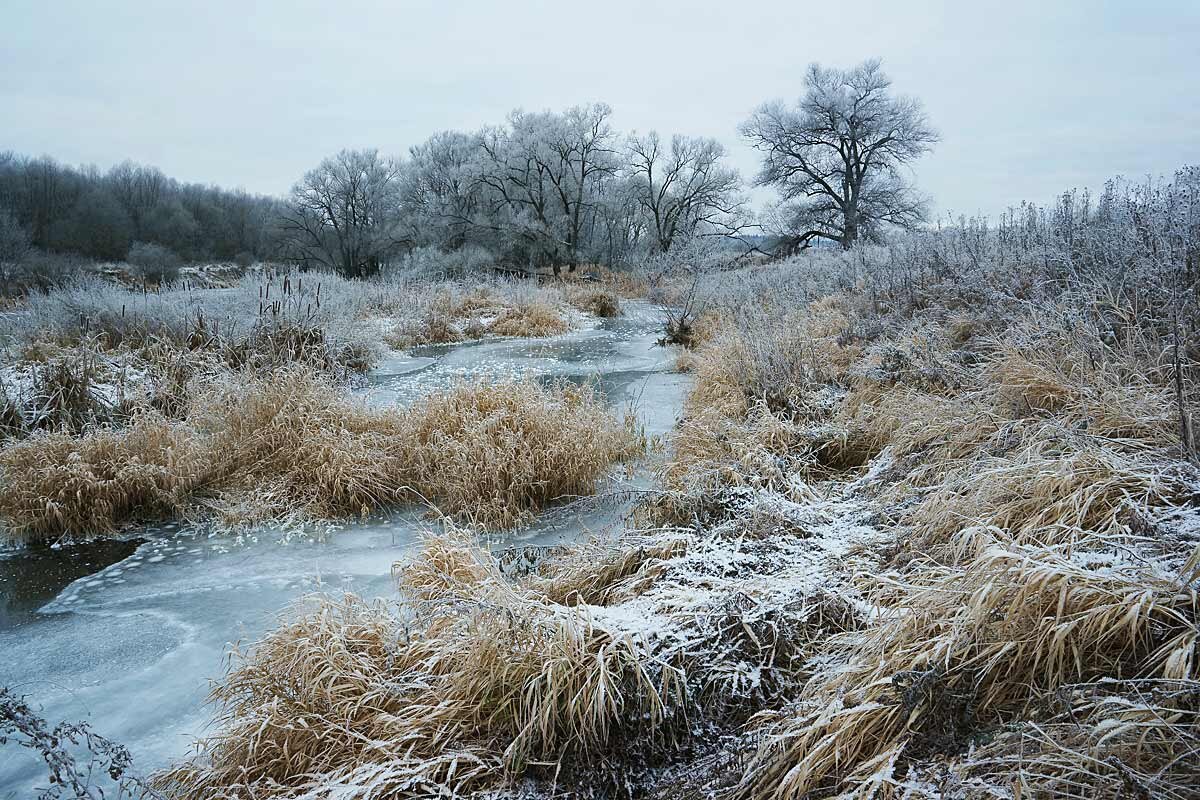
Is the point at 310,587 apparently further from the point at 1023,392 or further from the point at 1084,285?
the point at 1084,285

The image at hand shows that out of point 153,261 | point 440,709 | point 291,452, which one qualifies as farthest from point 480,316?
point 440,709

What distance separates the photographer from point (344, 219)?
29.2 m

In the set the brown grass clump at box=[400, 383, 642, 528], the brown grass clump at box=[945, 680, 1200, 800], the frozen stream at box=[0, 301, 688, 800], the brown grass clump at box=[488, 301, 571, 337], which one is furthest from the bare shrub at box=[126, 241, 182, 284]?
the brown grass clump at box=[945, 680, 1200, 800]

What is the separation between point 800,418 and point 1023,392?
2.03 metres

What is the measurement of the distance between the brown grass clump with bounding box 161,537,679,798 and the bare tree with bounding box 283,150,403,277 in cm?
2785

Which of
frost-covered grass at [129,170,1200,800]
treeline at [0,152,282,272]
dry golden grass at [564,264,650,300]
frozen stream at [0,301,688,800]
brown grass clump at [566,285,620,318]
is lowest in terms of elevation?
frozen stream at [0,301,688,800]

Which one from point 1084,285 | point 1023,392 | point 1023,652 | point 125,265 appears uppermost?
point 125,265

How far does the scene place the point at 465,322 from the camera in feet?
52.5

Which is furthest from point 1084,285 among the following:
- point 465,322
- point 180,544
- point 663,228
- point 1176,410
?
point 663,228

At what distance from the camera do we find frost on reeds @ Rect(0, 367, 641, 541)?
522 centimetres

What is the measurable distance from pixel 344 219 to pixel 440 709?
29831mm

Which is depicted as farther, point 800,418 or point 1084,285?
point 800,418

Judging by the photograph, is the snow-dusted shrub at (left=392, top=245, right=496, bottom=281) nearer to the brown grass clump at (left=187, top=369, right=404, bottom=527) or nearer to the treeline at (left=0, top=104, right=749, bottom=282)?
the treeline at (left=0, top=104, right=749, bottom=282)

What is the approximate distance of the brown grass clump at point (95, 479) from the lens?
507cm
